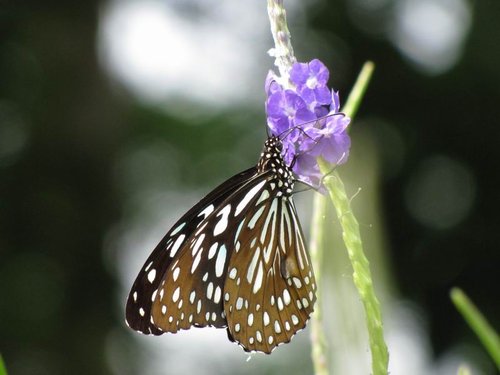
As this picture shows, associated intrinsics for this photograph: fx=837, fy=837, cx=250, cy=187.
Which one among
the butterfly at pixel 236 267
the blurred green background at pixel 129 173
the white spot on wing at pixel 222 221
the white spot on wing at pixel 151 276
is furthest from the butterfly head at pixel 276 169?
the blurred green background at pixel 129 173

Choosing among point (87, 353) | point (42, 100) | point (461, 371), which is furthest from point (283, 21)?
point (42, 100)

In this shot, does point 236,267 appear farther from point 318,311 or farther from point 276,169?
point 318,311

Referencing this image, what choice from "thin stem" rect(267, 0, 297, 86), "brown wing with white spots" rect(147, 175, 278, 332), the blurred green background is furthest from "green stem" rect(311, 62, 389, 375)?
the blurred green background

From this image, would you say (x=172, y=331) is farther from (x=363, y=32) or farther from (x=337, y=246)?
(x=363, y=32)

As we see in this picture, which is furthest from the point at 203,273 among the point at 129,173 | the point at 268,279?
the point at 129,173

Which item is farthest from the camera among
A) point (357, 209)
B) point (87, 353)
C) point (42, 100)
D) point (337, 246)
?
point (42, 100)

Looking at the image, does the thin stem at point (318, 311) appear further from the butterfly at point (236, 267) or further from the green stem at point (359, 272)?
the butterfly at point (236, 267)
